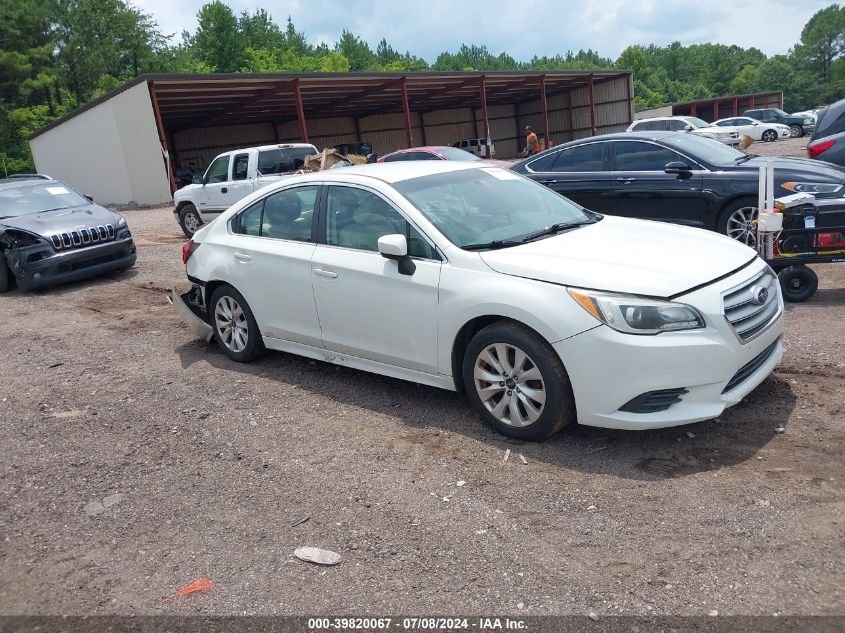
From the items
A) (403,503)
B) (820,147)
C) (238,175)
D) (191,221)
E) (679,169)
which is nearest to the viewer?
(403,503)

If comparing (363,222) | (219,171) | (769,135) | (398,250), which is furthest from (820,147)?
(769,135)

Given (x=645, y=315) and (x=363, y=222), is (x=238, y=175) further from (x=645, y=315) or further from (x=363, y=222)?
(x=645, y=315)

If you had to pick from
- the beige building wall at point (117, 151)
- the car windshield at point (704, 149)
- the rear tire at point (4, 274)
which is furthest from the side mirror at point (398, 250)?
the beige building wall at point (117, 151)

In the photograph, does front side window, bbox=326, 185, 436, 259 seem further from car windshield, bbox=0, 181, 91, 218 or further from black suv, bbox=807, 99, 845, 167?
black suv, bbox=807, 99, 845, 167

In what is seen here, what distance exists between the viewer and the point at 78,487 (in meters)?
4.27

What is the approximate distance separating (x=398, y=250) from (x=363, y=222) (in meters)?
0.66

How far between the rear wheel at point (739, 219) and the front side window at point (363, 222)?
484 cm

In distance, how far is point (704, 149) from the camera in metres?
8.83

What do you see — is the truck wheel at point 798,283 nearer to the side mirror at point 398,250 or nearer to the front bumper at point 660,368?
the front bumper at point 660,368

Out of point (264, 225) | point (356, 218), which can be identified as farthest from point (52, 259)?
point (356, 218)

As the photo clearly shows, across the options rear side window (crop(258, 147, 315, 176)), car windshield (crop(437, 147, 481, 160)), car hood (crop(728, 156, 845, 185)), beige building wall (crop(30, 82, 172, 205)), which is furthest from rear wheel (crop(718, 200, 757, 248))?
beige building wall (crop(30, 82, 172, 205))

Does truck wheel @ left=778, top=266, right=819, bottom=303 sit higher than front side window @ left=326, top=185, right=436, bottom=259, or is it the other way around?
front side window @ left=326, top=185, right=436, bottom=259

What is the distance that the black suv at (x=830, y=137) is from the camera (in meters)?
10.1

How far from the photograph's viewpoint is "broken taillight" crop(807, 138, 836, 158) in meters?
10.2
